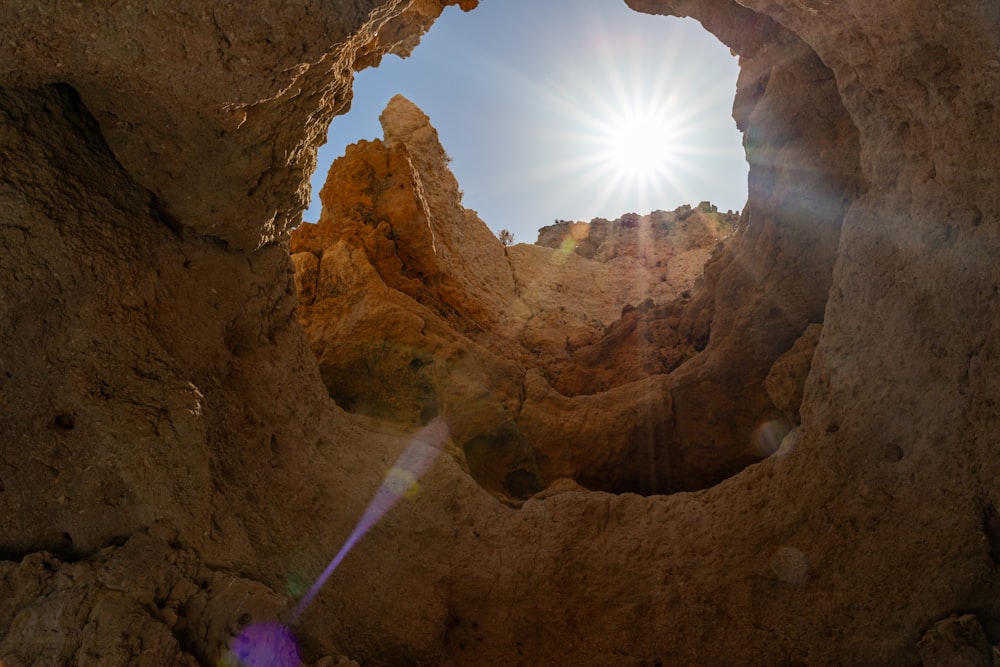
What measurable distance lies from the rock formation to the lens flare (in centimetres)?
8

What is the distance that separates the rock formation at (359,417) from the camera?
2664 millimetres

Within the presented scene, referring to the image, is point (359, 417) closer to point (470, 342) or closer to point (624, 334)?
point (470, 342)

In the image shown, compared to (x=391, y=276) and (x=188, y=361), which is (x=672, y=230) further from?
(x=188, y=361)

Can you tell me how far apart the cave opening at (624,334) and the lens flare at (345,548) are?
658 millimetres

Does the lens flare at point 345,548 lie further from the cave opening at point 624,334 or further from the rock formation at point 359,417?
the cave opening at point 624,334

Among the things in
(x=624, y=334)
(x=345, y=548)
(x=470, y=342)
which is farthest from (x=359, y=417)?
(x=624, y=334)

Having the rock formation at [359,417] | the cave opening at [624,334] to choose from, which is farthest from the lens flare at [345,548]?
the cave opening at [624,334]

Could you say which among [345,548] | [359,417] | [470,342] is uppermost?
[470,342]

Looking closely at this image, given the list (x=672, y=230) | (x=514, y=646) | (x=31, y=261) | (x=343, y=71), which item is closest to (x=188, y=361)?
(x=31, y=261)

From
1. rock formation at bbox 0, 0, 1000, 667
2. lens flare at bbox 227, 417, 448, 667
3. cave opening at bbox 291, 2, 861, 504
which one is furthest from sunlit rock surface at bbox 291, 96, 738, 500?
rock formation at bbox 0, 0, 1000, 667

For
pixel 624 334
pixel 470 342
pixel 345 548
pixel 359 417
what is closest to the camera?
pixel 345 548

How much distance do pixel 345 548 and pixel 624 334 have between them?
479 centimetres

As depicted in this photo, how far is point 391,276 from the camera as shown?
7.52 m

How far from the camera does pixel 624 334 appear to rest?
307 inches
